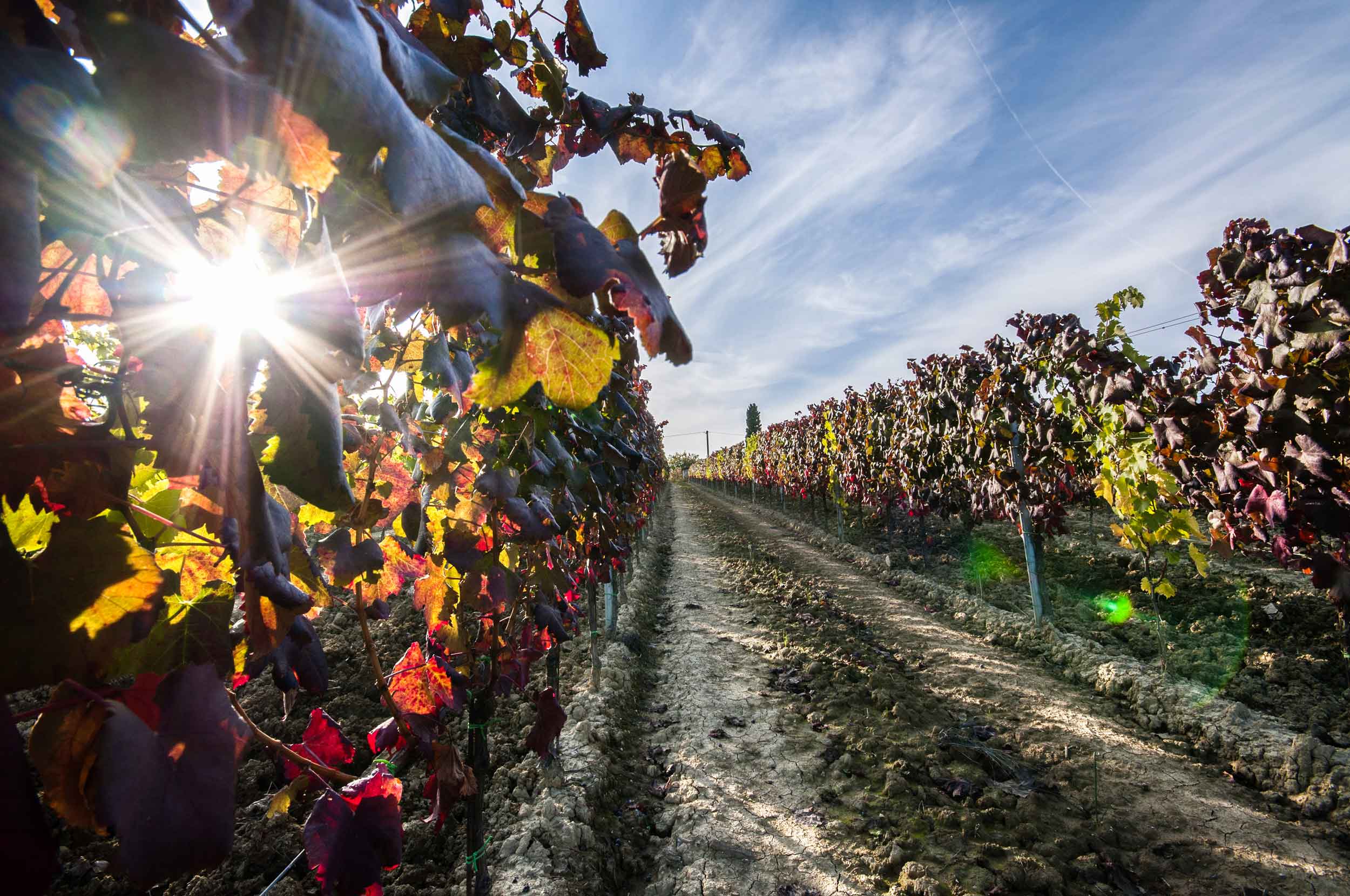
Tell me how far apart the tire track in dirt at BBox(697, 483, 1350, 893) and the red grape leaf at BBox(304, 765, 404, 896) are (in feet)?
11.8

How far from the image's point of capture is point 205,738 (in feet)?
1.55

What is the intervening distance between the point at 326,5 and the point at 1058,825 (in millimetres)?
Answer: 4299

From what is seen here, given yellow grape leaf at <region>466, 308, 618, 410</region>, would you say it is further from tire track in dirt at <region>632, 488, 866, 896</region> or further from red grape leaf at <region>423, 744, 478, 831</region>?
tire track in dirt at <region>632, 488, 866, 896</region>

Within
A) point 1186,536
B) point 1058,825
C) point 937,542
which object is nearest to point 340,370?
point 1058,825

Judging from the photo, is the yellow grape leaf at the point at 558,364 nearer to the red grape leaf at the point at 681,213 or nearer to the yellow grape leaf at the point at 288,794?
the red grape leaf at the point at 681,213

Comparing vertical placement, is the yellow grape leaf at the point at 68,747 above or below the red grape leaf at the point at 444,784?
above

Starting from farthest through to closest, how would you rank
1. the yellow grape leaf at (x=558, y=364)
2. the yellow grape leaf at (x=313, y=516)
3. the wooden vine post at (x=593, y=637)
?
the wooden vine post at (x=593, y=637)
the yellow grape leaf at (x=313, y=516)
the yellow grape leaf at (x=558, y=364)

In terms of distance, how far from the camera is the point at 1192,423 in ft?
13.3

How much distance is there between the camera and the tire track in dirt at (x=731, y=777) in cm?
279

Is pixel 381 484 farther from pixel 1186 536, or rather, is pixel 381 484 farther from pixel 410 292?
pixel 1186 536

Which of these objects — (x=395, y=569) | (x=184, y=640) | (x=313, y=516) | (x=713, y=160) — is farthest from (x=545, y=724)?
(x=713, y=160)

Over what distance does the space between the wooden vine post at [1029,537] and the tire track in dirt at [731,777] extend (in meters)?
3.16

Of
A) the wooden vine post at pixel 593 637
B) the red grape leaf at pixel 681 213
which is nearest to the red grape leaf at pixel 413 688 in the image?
the red grape leaf at pixel 681 213

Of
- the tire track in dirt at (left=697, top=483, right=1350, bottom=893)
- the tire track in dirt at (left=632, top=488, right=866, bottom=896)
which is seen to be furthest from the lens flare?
the tire track in dirt at (left=697, top=483, right=1350, bottom=893)
